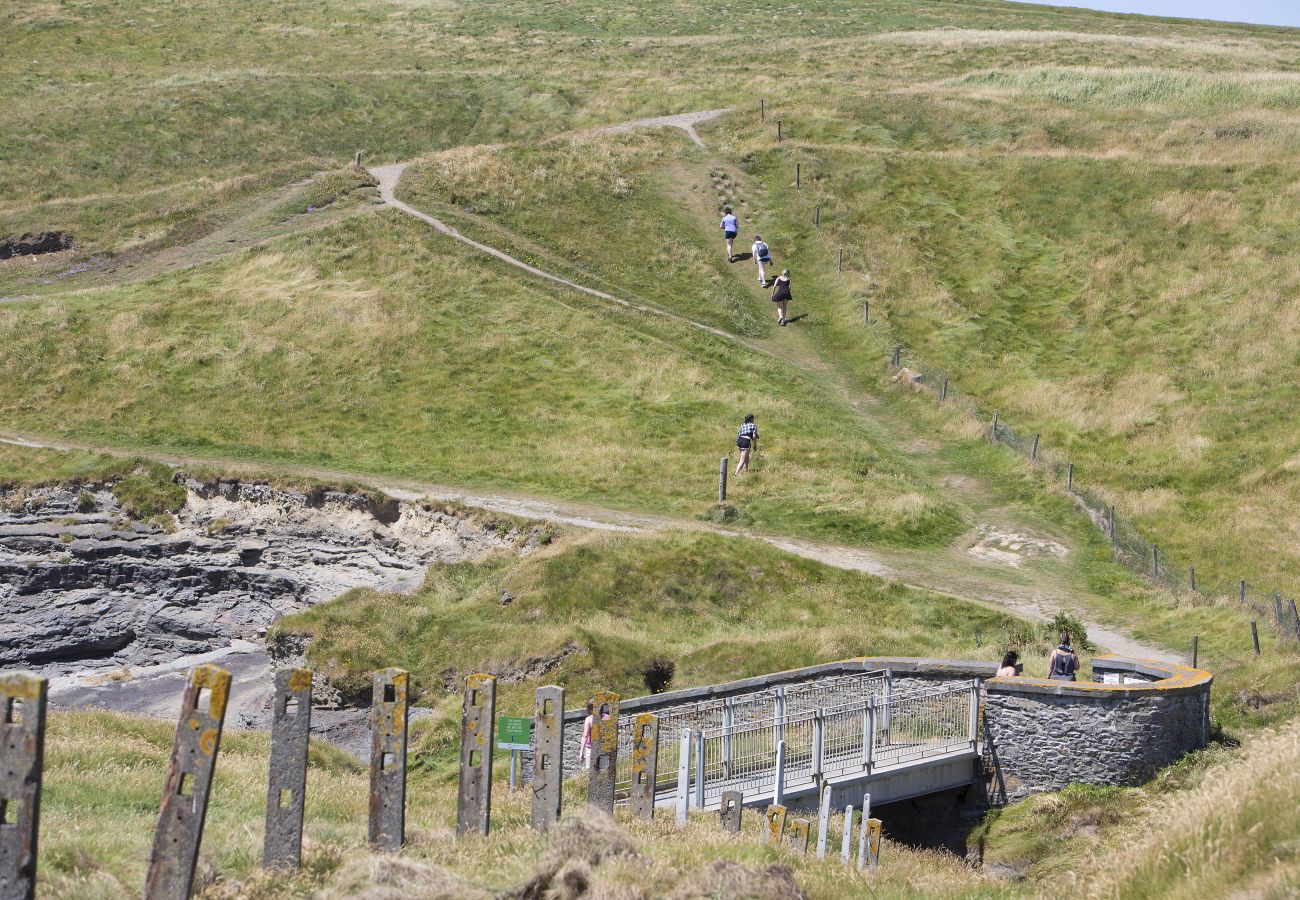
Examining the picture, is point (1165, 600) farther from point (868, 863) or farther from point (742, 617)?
point (868, 863)

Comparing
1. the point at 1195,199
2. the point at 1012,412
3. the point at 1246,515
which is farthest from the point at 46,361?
the point at 1195,199

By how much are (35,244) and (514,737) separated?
1898 inches

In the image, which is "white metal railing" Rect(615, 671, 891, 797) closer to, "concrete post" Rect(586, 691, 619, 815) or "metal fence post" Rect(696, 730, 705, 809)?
"metal fence post" Rect(696, 730, 705, 809)

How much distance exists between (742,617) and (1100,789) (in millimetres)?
11457

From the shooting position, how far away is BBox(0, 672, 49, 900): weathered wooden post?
33.4ft

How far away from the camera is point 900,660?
27344 millimetres

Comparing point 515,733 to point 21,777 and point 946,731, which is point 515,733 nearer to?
point 946,731

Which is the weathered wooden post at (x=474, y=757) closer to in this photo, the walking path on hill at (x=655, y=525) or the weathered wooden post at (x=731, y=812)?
the weathered wooden post at (x=731, y=812)

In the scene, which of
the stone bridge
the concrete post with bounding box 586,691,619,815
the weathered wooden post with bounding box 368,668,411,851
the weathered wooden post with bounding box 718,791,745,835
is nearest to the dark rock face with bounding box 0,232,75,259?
the stone bridge

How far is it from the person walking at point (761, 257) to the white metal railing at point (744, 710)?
33.6 m

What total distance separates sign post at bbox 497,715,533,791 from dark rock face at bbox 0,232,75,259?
46679 millimetres

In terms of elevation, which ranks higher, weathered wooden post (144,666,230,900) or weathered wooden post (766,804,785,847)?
weathered wooden post (144,666,230,900)

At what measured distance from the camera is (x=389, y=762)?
13422 millimetres

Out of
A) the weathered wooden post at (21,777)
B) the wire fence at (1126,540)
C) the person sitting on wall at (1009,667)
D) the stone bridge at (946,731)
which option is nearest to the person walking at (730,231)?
the wire fence at (1126,540)
